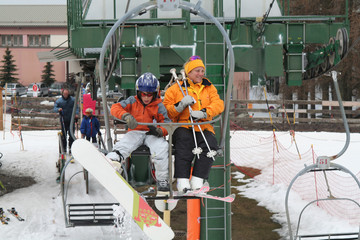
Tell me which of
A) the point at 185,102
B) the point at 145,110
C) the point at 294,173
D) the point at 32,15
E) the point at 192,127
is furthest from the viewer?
the point at 32,15

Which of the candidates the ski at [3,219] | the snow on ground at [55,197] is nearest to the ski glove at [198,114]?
the snow on ground at [55,197]

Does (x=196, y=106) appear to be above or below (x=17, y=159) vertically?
above

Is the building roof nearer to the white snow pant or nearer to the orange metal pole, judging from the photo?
the orange metal pole

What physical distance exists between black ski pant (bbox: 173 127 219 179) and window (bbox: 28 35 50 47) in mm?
57248

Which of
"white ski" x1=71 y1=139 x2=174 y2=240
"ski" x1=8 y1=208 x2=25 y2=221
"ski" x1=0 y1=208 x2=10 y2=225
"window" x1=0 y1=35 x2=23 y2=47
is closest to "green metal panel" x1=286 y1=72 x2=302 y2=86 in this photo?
"white ski" x1=71 y1=139 x2=174 y2=240

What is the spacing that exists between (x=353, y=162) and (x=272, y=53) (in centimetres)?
824

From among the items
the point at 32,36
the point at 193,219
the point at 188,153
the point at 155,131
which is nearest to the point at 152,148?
the point at 155,131

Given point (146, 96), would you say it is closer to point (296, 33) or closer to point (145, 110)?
point (145, 110)

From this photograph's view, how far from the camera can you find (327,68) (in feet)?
26.5

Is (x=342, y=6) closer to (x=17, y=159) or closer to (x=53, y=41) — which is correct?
(x=17, y=159)

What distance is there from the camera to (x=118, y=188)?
15.4ft

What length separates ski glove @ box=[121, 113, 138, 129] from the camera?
17.0 feet

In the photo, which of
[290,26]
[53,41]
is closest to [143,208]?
[290,26]

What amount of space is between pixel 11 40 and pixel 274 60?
189 feet
